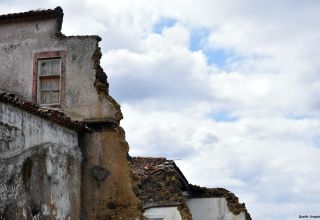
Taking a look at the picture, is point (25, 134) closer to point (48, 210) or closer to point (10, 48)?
point (48, 210)

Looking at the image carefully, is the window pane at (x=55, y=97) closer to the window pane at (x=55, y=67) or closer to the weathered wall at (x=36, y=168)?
the window pane at (x=55, y=67)

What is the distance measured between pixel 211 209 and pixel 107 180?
935cm

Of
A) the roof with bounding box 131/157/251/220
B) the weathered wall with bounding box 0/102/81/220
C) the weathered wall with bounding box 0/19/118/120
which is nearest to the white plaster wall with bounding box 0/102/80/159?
the weathered wall with bounding box 0/102/81/220

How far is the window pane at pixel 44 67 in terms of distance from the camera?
17.2 meters

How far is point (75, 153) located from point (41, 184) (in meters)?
1.89

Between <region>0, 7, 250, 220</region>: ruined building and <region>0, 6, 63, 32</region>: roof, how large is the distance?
3 cm

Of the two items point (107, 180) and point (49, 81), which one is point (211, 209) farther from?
point (49, 81)

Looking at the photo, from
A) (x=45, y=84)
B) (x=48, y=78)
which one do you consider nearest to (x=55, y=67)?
(x=48, y=78)

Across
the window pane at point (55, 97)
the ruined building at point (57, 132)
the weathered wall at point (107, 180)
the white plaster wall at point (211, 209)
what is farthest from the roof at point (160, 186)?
the weathered wall at point (107, 180)

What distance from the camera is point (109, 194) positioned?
616 inches

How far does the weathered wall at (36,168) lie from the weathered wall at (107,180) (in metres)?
0.32

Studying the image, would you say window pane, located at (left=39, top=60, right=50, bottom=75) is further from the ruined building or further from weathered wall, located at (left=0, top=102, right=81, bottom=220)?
weathered wall, located at (left=0, top=102, right=81, bottom=220)

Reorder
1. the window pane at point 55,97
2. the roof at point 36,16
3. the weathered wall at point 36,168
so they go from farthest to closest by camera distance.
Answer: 1. the roof at point 36,16
2. the window pane at point 55,97
3. the weathered wall at point 36,168

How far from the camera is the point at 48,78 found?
17.2 metres
